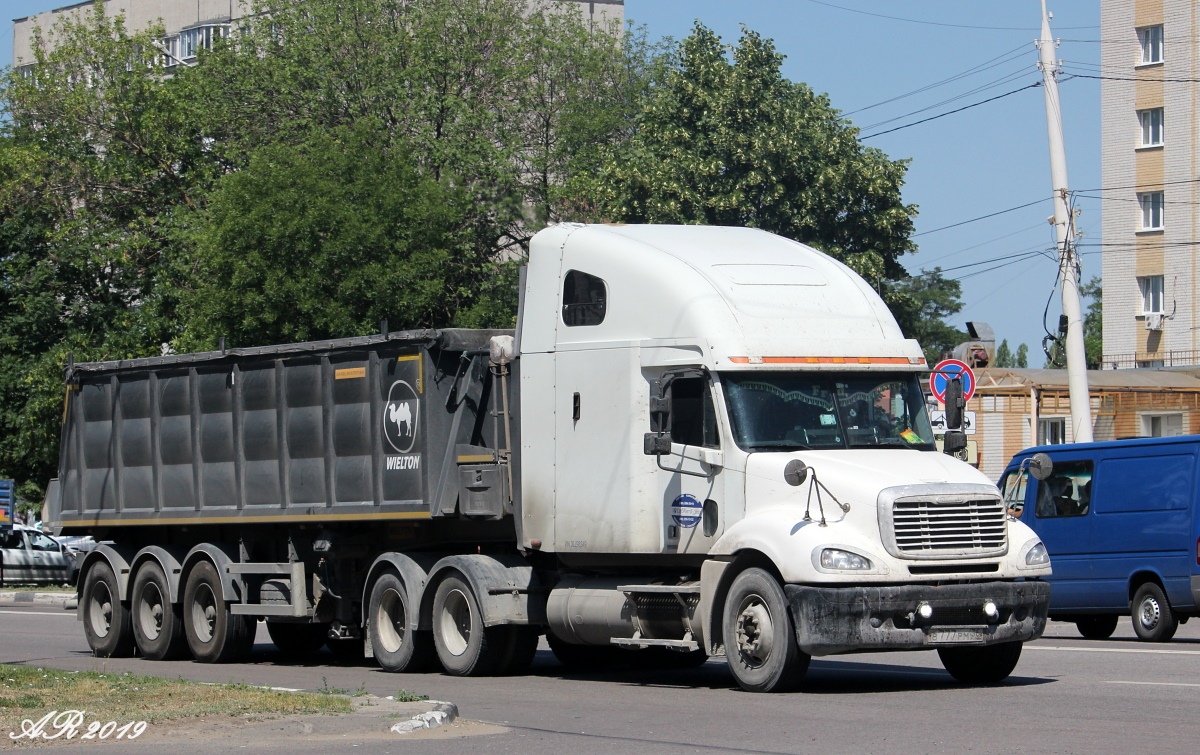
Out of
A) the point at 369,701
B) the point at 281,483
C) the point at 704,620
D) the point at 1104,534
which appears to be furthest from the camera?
the point at 1104,534

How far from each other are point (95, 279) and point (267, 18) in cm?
855

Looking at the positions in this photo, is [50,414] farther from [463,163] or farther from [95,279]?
[463,163]

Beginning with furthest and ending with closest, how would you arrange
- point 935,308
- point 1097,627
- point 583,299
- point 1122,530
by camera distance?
point 935,308 → point 1097,627 → point 1122,530 → point 583,299

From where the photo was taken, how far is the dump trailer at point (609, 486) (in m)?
12.1

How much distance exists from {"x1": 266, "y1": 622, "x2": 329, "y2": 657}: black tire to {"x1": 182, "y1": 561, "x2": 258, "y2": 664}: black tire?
1210 millimetres

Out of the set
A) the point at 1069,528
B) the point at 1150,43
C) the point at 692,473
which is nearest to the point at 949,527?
the point at 692,473

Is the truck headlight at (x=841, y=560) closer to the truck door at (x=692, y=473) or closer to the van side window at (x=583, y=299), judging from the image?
the truck door at (x=692, y=473)

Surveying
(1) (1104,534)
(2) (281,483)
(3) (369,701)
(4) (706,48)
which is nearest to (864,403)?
(3) (369,701)

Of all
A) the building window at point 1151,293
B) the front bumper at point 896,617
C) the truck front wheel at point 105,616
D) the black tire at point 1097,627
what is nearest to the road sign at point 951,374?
the black tire at point 1097,627

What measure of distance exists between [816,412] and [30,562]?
33175 mm

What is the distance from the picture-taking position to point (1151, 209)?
5725 cm

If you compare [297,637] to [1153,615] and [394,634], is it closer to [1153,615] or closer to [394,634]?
[394,634]

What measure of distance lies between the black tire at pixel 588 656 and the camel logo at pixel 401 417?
265 cm

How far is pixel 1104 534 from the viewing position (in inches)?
766
